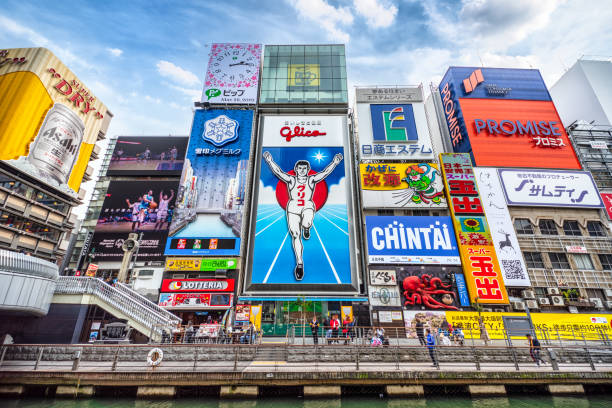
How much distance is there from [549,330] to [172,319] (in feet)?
101

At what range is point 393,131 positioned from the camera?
3481 cm

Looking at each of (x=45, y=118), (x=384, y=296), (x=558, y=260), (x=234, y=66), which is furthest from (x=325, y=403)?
(x=234, y=66)

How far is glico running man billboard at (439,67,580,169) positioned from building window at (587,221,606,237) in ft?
21.7

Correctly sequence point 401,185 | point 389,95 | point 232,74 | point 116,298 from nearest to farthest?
point 116,298 → point 401,185 → point 389,95 → point 232,74

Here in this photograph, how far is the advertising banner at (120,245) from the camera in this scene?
34.4 metres

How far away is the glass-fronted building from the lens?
1476 inches

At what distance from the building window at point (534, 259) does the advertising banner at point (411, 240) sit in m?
7.08

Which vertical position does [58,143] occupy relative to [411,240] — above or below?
above

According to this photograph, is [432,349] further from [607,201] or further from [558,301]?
[607,201]

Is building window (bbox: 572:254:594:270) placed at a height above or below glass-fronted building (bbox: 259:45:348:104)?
below

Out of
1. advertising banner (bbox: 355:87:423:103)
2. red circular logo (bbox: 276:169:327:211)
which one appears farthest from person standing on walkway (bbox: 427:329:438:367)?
advertising banner (bbox: 355:87:423:103)

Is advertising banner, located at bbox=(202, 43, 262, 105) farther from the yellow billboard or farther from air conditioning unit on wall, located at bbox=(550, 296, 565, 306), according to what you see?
air conditioning unit on wall, located at bbox=(550, 296, 565, 306)

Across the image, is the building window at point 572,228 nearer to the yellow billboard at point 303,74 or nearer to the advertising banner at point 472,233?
the advertising banner at point 472,233

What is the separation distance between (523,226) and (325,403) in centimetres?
2814
